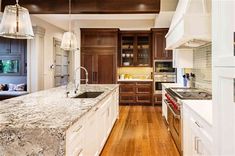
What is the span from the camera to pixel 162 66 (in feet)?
26.7

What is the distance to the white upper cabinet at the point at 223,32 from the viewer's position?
4.51ft

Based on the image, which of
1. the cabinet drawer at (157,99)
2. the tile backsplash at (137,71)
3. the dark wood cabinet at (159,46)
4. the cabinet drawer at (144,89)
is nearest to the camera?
the dark wood cabinet at (159,46)

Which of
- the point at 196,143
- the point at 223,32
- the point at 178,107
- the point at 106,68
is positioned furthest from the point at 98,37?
the point at 223,32

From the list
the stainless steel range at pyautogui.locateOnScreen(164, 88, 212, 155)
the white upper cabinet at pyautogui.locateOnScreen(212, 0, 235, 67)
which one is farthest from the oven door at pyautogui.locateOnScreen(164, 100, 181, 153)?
the white upper cabinet at pyautogui.locateOnScreen(212, 0, 235, 67)

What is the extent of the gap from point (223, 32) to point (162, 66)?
6.68 m

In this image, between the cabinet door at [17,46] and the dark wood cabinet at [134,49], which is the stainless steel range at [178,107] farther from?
the cabinet door at [17,46]

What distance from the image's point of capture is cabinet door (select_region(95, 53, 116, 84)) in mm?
8297

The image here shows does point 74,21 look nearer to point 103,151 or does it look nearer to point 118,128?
point 118,128

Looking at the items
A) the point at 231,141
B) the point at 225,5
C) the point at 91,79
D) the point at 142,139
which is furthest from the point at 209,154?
the point at 91,79

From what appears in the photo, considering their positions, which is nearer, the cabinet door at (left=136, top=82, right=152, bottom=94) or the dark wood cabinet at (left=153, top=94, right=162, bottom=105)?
the dark wood cabinet at (left=153, top=94, right=162, bottom=105)

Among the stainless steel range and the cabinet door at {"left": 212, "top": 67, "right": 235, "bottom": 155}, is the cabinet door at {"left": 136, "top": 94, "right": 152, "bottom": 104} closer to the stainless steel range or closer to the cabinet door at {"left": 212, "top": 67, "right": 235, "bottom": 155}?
the stainless steel range

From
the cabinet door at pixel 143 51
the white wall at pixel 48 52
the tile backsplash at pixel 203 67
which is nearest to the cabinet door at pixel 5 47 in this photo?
the white wall at pixel 48 52

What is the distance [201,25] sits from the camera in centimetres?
335

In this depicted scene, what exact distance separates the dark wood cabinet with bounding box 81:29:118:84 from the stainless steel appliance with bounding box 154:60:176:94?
139 cm
